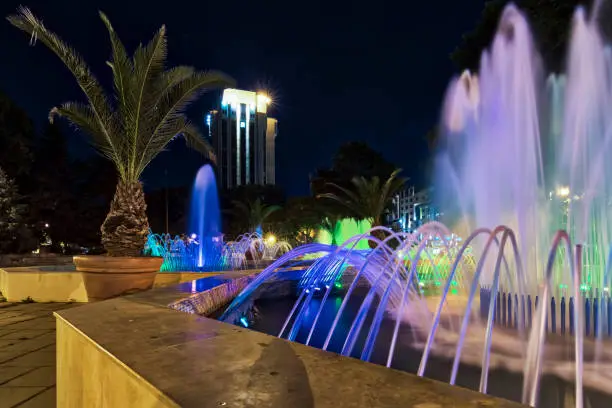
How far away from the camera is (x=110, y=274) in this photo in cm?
755

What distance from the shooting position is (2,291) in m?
10.1

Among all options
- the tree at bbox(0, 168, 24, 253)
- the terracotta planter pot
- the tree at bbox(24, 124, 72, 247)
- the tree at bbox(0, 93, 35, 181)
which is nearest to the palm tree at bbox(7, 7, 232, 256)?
the terracotta planter pot

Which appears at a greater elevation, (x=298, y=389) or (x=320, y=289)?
(x=298, y=389)

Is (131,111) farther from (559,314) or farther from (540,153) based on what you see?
(540,153)

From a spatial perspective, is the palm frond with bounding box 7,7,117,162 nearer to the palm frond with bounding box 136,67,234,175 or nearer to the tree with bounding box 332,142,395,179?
the palm frond with bounding box 136,67,234,175

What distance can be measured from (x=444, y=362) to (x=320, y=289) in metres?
6.95

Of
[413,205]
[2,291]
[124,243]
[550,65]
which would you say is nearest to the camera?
[124,243]

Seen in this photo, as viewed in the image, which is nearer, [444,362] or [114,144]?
[444,362]

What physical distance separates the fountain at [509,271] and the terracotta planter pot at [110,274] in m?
1.91

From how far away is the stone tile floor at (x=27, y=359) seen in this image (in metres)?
3.81

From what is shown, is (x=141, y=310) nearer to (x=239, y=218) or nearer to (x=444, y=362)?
(x=444, y=362)

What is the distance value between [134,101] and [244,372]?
24.7ft

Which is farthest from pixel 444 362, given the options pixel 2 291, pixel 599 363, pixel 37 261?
pixel 37 261

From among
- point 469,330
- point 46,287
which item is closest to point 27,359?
point 46,287
